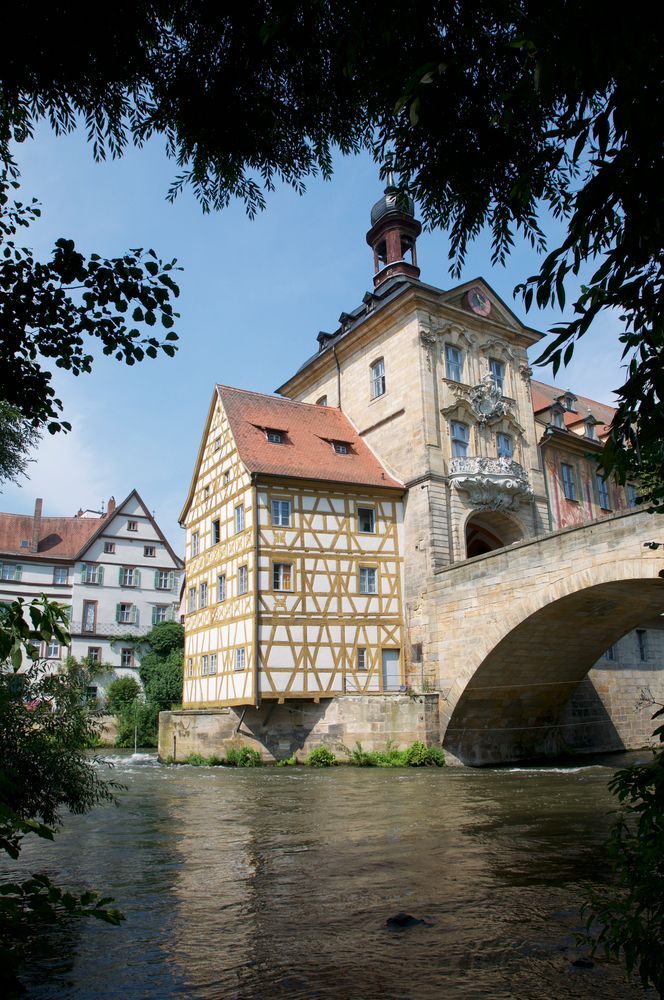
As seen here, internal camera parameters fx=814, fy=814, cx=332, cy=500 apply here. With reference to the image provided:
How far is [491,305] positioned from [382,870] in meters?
22.0

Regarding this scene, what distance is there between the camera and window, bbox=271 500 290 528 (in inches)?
869

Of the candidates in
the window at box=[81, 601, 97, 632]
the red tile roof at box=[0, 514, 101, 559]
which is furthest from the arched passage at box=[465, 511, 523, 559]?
the red tile roof at box=[0, 514, 101, 559]

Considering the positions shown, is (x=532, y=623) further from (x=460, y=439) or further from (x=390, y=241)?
(x=390, y=241)

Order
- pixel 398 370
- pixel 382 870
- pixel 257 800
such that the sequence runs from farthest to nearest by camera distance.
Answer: pixel 398 370
pixel 257 800
pixel 382 870

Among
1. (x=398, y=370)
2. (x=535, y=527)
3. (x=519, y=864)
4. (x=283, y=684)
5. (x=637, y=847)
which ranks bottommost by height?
(x=519, y=864)

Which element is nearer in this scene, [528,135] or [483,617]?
[528,135]

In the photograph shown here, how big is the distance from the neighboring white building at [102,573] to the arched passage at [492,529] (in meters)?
18.1

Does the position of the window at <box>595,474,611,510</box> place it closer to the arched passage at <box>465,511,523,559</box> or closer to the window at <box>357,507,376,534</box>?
the arched passage at <box>465,511,523,559</box>

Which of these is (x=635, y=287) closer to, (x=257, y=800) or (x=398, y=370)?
(x=257, y=800)

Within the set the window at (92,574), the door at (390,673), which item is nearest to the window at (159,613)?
the window at (92,574)

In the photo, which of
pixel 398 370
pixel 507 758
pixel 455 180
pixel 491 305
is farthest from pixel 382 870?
pixel 491 305

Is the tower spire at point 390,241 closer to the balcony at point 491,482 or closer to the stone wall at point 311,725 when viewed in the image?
the balcony at point 491,482

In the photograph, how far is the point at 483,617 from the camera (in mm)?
19344

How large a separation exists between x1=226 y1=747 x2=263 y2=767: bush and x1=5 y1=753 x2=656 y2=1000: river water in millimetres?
7697
